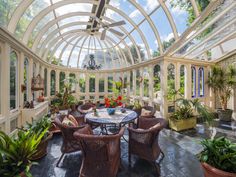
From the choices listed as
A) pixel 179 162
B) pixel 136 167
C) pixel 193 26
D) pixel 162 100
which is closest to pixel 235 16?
pixel 193 26

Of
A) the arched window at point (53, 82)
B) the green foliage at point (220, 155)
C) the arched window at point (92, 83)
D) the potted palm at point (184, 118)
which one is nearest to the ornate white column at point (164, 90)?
the potted palm at point (184, 118)

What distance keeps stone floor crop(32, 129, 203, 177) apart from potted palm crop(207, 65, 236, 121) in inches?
149

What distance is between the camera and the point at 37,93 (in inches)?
263

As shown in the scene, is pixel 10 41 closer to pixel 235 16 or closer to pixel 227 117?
pixel 235 16

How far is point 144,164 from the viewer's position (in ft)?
9.61

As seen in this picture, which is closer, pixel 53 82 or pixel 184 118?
pixel 184 118

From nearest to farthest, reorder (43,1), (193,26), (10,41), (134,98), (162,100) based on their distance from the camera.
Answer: (10,41) < (193,26) < (43,1) < (162,100) < (134,98)

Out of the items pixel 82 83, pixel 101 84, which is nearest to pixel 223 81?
pixel 101 84

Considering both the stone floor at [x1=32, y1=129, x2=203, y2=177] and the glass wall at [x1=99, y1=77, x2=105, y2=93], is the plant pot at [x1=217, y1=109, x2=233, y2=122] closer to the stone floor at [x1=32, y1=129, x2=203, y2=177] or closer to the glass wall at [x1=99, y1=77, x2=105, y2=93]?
the stone floor at [x1=32, y1=129, x2=203, y2=177]

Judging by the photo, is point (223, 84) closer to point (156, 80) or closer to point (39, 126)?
point (156, 80)

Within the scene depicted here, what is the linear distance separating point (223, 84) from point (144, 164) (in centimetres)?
622

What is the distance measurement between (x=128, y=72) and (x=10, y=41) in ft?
22.8

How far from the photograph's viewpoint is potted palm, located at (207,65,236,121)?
630 cm

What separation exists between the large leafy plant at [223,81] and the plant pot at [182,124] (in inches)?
102
